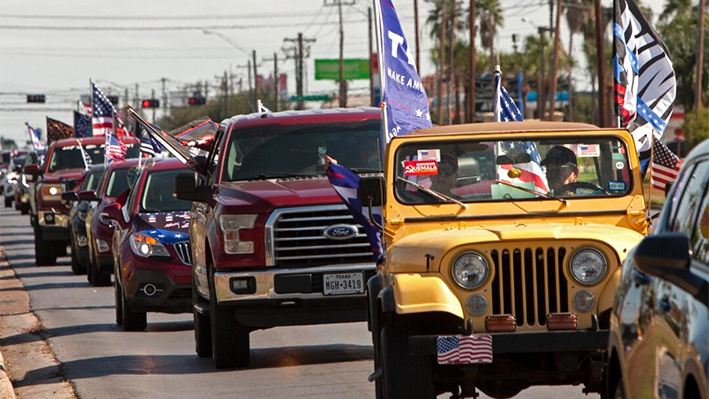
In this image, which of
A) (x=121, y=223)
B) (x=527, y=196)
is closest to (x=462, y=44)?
(x=121, y=223)

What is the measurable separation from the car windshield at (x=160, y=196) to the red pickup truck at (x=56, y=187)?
444 inches

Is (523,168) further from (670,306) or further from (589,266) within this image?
(670,306)

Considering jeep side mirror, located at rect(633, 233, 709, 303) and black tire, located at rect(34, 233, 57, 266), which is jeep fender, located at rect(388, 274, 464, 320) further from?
black tire, located at rect(34, 233, 57, 266)

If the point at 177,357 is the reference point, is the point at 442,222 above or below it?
above

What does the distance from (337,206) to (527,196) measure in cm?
306

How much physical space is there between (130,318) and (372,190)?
740cm

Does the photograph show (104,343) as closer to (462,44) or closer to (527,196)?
(527,196)

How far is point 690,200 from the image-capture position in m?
5.76

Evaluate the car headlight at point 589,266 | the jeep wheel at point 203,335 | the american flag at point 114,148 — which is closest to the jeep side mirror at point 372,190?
the car headlight at point 589,266

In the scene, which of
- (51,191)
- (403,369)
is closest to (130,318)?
(403,369)

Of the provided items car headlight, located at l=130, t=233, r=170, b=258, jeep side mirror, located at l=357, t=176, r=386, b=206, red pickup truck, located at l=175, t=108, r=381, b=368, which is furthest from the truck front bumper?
car headlight, located at l=130, t=233, r=170, b=258

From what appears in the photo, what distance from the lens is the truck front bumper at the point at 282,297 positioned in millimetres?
12125

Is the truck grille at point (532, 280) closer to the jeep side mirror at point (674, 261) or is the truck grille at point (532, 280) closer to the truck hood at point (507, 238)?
the truck hood at point (507, 238)

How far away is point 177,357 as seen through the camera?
13.7m
